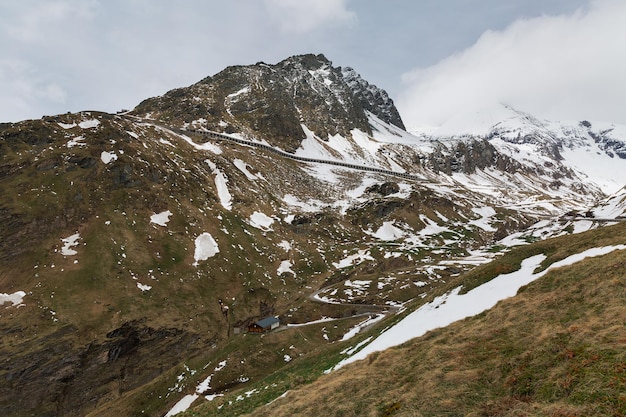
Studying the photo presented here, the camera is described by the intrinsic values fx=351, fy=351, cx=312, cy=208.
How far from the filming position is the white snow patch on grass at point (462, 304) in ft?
90.6

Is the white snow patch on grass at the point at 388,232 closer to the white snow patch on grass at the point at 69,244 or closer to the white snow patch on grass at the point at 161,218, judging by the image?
the white snow patch on grass at the point at 161,218

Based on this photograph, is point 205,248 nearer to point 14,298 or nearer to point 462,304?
point 14,298

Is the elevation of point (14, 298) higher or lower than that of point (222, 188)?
lower

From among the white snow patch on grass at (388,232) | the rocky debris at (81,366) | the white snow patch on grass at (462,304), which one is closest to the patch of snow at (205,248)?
the rocky debris at (81,366)

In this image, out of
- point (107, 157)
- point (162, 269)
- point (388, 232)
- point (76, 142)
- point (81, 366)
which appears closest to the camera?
point (81, 366)

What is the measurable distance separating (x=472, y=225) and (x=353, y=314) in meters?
128

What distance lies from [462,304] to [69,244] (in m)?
98.8

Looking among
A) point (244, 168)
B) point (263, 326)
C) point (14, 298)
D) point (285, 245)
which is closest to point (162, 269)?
point (14, 298)

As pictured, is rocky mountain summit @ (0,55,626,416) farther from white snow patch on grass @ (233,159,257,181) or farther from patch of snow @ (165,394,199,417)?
white snow patch on grass @ (233,159,257,181)

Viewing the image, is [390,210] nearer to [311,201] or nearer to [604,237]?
[311,201]

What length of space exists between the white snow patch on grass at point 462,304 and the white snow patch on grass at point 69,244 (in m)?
87.4

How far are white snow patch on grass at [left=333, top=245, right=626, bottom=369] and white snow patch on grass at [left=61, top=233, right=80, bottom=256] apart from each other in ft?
287

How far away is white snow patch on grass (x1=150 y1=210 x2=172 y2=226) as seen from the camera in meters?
112

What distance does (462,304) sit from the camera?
3006 cm
